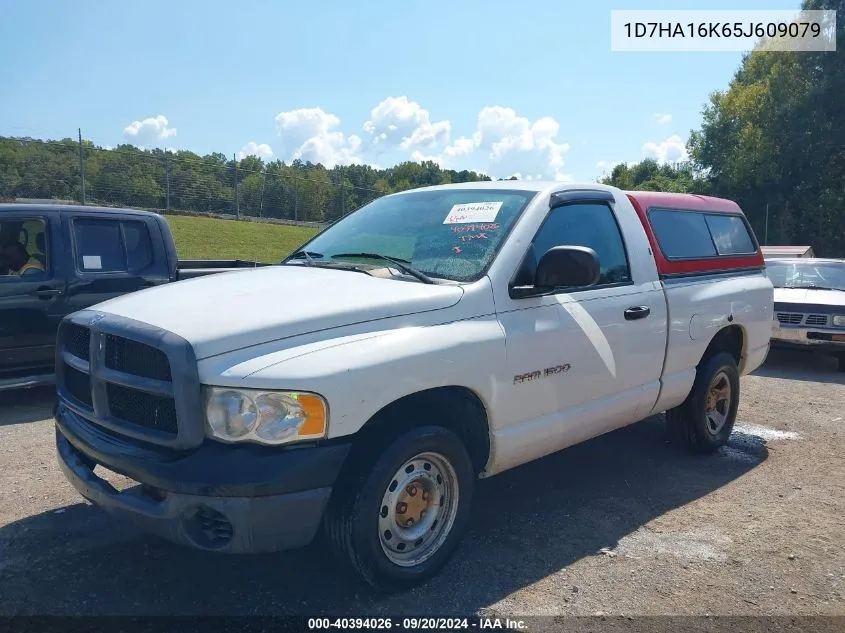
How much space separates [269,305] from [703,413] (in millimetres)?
3656

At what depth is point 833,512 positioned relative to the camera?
4.50m

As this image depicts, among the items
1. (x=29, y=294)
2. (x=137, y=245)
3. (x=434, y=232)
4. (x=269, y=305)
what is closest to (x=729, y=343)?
(x=434, y=232)

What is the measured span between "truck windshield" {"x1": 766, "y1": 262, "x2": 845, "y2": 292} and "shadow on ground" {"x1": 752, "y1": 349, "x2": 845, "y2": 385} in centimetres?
107

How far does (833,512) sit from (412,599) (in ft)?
9.62

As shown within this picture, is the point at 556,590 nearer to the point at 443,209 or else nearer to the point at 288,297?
the point at 288,297

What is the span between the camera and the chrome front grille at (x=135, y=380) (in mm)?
2811

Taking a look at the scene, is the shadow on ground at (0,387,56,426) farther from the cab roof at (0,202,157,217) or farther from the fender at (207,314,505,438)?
the fender at (207,314,505,438)

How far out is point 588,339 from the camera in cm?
405

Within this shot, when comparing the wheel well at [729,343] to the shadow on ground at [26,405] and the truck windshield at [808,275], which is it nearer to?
the truck windshield at [808,275]

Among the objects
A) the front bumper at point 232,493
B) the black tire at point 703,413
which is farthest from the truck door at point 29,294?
the black tire at point 703,413

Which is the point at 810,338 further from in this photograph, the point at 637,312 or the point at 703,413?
→ the point at 637,312

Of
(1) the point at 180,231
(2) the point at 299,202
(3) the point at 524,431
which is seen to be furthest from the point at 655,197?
(2) the point at 299,202

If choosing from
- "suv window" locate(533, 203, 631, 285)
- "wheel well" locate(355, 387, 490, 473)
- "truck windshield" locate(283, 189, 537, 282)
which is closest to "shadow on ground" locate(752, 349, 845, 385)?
"suv window" locate(533, 203, 631, 285)

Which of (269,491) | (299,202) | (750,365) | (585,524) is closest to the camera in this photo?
(269,491)
